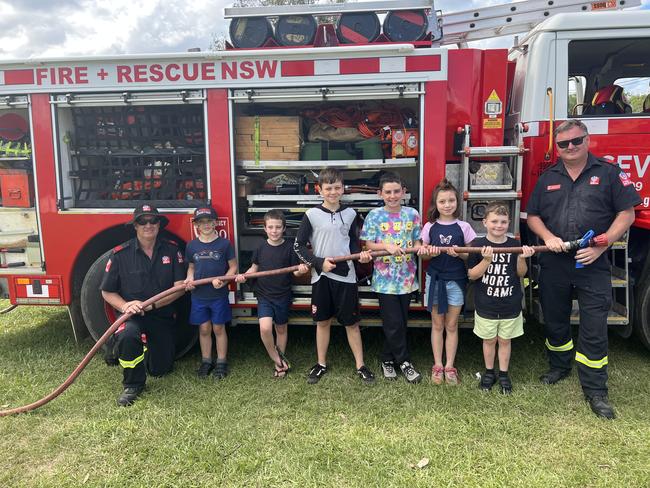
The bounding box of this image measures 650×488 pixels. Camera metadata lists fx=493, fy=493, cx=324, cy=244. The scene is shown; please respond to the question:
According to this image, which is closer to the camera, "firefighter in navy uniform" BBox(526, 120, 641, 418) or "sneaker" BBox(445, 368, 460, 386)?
"firefighter in navy uniform" BBox(526, 120, 641, 418)

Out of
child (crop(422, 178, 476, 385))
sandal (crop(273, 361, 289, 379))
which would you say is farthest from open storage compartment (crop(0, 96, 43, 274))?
child (crop(422, 178, 476, 385))

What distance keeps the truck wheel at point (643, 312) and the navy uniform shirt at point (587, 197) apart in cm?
90

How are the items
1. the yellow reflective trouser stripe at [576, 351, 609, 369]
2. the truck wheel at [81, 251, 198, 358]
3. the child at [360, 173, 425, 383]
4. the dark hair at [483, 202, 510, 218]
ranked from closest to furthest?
the yellow reflective trouser stripe at [576, 351, 609, 369] → the dark hair at [483, 202, 510, 218] → the child at [360, 173, 425, 383] → the truck wheel at [81, 251, 198, 358]

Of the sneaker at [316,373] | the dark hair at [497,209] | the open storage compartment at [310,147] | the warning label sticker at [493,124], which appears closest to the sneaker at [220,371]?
the open storage compartment at [310,147]

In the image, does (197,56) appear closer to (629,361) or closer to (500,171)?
(500,171)

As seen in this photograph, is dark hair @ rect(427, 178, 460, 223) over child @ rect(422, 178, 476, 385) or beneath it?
over

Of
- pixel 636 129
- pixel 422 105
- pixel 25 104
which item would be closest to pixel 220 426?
pixel 422 105

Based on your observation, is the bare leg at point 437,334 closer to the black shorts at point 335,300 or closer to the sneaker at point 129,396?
the black shorts at point 335,300

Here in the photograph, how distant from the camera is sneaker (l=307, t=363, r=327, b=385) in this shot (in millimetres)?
3853

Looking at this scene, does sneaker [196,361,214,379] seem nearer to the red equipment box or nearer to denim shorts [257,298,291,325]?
denim shorts [257,298,291,325]

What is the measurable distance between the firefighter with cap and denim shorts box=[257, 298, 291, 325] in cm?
64

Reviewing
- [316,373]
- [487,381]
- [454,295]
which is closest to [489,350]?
[487,381]

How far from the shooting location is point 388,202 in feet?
12.3

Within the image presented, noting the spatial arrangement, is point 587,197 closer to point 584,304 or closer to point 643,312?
point 584,304
